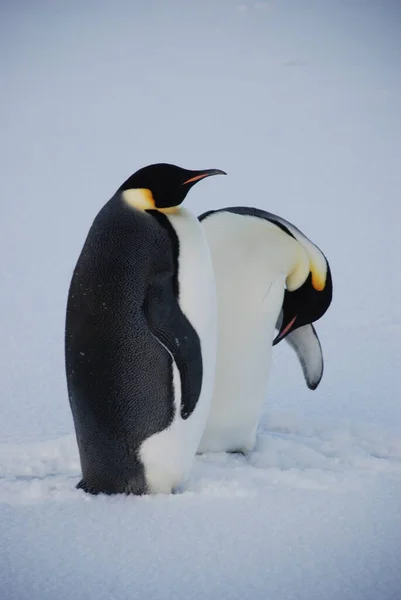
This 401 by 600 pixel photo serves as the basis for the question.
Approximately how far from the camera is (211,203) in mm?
5961

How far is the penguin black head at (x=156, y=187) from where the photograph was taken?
2.22m

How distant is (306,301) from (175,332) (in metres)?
0.77

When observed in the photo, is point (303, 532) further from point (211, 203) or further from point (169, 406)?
point (211, 203)

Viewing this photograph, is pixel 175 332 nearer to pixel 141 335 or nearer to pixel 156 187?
pixel 141 335

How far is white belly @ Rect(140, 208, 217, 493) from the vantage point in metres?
2.18

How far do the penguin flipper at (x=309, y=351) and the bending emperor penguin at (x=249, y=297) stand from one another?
0.22m

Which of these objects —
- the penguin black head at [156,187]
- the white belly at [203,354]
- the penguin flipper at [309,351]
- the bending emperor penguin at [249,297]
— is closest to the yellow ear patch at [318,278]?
the bending emperor penguin at [249,297]

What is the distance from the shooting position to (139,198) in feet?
7.29

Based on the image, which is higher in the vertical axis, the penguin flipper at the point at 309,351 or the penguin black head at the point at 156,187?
the penguin black head at the point at 156,187

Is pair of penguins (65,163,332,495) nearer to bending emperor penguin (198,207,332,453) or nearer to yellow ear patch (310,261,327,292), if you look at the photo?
bending emperor penguin (198,207,332,453)

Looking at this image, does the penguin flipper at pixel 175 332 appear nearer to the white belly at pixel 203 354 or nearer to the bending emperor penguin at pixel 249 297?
the white belly at pixel 203 354

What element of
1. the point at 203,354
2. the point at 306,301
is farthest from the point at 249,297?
the point at 203,354

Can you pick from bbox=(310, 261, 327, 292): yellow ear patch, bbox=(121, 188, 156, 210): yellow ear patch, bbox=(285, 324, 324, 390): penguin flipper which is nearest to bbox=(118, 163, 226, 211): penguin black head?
bbox=(121, 188, 156, 210): yellow ear patch

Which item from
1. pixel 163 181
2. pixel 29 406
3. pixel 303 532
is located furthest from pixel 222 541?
pixel 29 406
